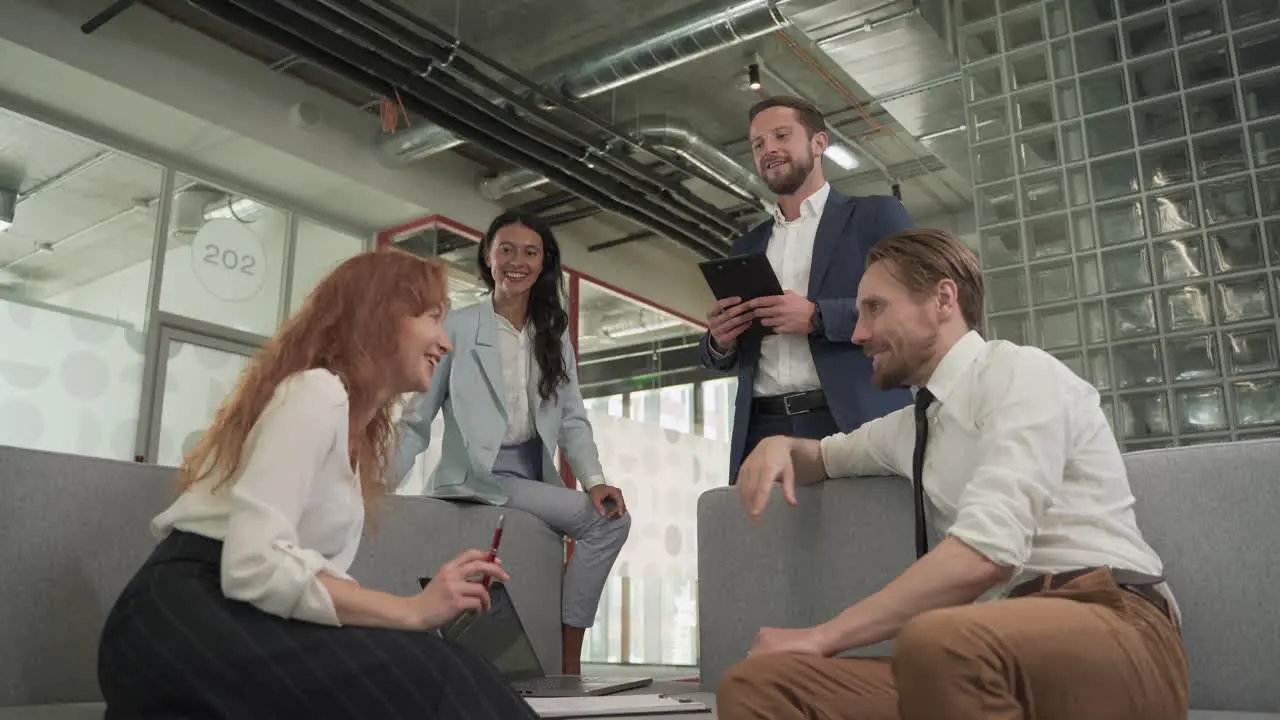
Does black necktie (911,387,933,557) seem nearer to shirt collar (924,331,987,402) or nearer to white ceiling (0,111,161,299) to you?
shirt collar (924,331,987,402)

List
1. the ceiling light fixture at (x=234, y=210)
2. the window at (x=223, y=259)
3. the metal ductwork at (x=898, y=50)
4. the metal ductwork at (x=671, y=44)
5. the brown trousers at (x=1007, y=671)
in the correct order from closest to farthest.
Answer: the brown trousers at (x=1007, y=671), the metal ductwork at (x=898, y=50), the metal ductwork at (x=671, y=44), the window at (x=223, y=259), the ceiling light fixture at (x=234, y=210)

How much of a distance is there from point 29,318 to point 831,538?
488 cm

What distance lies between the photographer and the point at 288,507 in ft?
4.04

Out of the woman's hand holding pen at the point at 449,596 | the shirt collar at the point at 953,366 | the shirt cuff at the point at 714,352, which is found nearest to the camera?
the woman's hand holding pen at the point at 449,596

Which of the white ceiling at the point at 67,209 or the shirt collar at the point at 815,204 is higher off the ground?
the white ceiling at the point at 67,209

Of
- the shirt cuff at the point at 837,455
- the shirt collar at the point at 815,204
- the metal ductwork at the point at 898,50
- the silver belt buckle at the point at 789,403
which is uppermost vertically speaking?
the metal ductwork at the point at 898,50

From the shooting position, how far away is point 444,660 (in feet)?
4.09

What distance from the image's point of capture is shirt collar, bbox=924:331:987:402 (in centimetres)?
157

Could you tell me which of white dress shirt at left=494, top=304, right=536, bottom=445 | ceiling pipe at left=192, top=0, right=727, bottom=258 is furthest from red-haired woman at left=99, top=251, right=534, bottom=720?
ceiling pipe at left=192, top=0, right=727, bottom=258

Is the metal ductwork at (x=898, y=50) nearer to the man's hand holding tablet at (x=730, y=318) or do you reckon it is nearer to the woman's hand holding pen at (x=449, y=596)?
the man's hand holding tablet at (x=730, y=318)

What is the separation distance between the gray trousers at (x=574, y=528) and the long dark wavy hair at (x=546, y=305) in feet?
0.85

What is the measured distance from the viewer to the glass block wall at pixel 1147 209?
10.5 ft

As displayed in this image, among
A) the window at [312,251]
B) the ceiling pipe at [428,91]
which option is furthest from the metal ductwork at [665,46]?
the window at [312,251]

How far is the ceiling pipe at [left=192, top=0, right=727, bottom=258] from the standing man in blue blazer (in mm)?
2772
